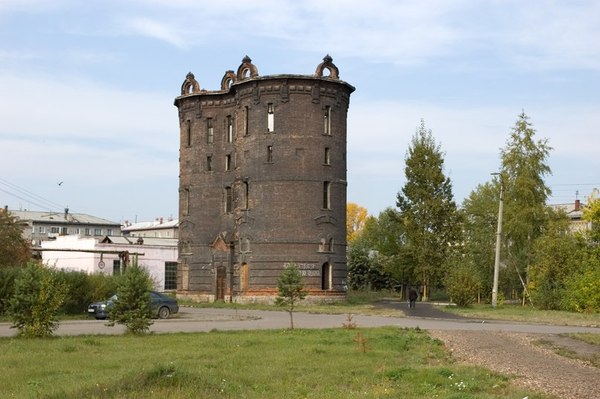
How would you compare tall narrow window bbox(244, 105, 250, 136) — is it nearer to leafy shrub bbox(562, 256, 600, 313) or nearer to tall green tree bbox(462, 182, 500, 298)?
tall green tree bbox(462, 182, 500, 298)

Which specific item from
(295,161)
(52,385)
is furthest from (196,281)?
(52,385)

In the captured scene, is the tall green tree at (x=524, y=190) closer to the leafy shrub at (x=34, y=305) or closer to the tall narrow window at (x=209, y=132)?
the tall narrow window at (x=209, y=132)

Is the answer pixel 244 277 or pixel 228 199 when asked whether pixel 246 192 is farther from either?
pixel 244 277

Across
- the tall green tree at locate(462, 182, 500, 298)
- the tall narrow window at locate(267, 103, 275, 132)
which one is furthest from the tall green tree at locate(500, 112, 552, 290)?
the tall narrow window at locate(267, 103, 275, 132)

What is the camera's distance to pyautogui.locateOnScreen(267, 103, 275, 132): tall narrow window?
176 ft

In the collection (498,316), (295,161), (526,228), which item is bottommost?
(498,316)

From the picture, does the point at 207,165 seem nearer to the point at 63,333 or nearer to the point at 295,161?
the point at 295,161

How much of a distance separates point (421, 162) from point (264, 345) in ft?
134

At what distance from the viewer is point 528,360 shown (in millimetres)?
18281

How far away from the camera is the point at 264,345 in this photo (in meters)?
21.4

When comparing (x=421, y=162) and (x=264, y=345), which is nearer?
(x=264, y=345)

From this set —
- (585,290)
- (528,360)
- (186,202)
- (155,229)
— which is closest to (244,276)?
(186,202)

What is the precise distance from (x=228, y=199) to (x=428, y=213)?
15.5 m

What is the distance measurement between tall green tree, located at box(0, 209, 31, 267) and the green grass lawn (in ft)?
119
